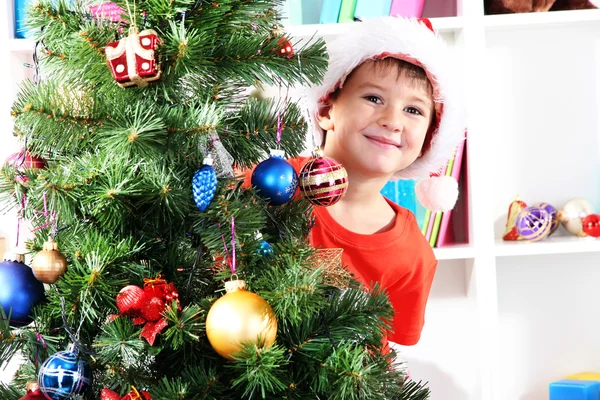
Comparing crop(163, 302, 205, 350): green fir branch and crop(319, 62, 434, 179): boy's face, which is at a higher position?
crop(319, 62, 434, 179): boy's face

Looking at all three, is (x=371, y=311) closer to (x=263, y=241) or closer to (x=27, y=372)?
(x=263, y=241)

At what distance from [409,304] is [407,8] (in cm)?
62

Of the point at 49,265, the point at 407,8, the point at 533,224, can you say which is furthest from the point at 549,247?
the point at 49,265

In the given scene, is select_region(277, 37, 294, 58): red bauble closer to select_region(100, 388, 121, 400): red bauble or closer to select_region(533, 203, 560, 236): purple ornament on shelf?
select_region(100, 388, 121, 400): red bauble

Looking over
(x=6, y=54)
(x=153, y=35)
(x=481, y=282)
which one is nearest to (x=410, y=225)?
(x=481, y=282)

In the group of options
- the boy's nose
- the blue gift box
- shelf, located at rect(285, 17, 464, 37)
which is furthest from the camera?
the blue gift box

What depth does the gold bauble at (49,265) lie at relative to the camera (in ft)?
2.15

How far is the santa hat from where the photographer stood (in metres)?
0.97

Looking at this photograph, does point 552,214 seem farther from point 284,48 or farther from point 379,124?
point 284,48

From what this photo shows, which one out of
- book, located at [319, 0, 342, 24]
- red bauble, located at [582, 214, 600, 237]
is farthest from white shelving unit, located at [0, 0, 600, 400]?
book, located at [319, 0, 342, 24]

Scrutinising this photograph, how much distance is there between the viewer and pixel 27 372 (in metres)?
0.71

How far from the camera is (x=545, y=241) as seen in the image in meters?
1.55

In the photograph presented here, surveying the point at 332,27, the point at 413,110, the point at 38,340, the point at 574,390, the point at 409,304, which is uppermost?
the point at 332,27

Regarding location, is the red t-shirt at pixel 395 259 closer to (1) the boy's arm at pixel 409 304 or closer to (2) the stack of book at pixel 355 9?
(1) the boy's arm at pixel 409 304
